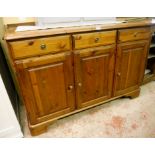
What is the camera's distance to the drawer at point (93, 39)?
1.08m

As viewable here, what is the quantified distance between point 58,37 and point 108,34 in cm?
42

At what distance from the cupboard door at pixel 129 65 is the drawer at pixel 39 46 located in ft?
1.70

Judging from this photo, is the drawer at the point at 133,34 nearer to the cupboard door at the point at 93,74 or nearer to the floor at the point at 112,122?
the cupboard door at the point at 93,74

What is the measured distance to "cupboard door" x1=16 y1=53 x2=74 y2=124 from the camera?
103cm

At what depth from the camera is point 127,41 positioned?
128 cm

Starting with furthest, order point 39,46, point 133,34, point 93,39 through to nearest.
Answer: point 133,34, point 93,39, point 39,46

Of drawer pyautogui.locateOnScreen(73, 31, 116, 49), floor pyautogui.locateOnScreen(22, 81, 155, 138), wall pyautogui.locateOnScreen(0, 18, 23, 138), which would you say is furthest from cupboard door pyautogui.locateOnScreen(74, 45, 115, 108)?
wall pyautogui.locateOnScreen(0, 18, 23, 138)

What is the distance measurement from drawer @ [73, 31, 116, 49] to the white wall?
64 cm

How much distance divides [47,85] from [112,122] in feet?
2.43

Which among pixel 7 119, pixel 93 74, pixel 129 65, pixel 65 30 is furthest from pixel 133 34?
pixel 7 119

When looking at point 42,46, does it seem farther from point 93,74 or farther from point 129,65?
point 129,65

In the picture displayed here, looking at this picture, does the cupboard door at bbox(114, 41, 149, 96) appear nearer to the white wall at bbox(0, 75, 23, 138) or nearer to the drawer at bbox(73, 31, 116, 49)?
the drawer at bbox(73, 31, 116, 49)

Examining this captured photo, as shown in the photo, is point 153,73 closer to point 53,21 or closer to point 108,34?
point 108,34

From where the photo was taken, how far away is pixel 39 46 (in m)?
0.97
